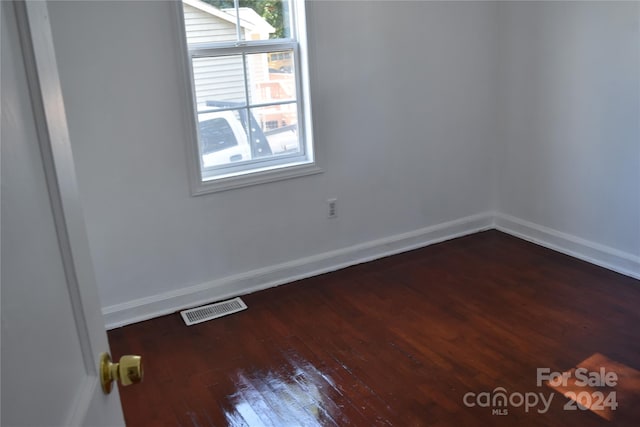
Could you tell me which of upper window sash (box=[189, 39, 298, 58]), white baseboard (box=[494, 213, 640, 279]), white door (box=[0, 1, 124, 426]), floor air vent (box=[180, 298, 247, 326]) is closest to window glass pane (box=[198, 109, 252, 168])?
upper window sash (box=[189, 39, 298, 58])

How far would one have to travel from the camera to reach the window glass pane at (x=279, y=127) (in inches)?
128

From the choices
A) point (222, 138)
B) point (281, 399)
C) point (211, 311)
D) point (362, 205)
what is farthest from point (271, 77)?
point (281, 399)

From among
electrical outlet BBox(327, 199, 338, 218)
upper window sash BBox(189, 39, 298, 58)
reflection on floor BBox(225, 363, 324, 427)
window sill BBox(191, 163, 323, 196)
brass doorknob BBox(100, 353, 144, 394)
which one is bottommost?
reflection on floor BBox(225, 363, 324, 427)

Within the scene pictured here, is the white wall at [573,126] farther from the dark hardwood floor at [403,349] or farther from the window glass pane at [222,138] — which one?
the window glass pane at [222,138]

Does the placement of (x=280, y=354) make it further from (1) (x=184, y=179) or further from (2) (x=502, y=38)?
(2) (x=502, y=38)

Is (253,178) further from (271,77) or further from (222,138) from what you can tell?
(271,77)

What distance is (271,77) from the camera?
3.22m

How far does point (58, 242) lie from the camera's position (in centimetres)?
87

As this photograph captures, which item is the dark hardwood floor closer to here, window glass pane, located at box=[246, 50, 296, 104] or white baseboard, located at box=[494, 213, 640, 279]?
white baseboard, located at box=[494, 213, 640, 279]

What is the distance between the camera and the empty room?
2498 mm

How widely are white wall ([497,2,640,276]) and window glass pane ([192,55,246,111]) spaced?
5.96ft

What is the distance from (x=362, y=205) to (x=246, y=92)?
1008 millimetres

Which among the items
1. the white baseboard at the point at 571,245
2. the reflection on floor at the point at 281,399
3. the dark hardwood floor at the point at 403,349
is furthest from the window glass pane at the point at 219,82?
the white baseboard at the point at 571,245

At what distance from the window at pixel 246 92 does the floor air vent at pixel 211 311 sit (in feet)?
2.05
